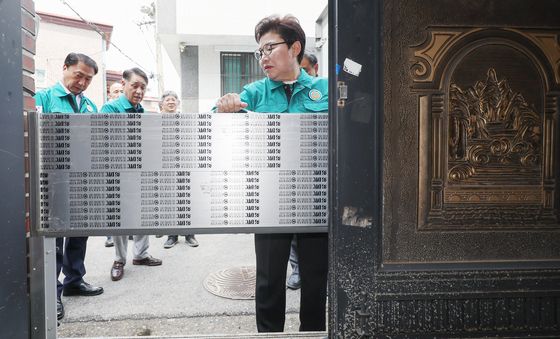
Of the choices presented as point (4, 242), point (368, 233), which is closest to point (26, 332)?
point (4, 242)

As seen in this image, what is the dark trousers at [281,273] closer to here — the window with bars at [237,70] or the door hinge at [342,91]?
the door hinge at [342,91]

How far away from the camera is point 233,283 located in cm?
359

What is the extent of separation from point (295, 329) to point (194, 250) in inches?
94.1

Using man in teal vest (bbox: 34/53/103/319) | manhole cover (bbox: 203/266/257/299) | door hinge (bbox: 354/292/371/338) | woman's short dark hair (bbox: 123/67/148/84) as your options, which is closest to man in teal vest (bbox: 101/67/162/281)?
woman's short dark hair (bbox: 123/67/148/84)

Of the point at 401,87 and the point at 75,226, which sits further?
the point at 75,226

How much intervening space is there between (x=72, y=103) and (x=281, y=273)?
245 centimetres

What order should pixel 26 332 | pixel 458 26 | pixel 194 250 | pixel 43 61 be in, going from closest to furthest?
pixel 458 26 → pixel 26 332 → pixel 194 250 → pixel 43 61

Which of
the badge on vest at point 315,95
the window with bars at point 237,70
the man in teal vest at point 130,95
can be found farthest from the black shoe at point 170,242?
the window with bars at point 237,70

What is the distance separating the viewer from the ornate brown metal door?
1.49 metres

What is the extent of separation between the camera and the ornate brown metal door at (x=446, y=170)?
58.7 inches

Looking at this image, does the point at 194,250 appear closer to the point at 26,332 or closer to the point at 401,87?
the point at 26,332

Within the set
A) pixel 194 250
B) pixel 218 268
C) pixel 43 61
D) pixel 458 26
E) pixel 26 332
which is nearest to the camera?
pixel 458 26

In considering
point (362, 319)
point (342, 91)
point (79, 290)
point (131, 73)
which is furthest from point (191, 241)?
point (342, 91)

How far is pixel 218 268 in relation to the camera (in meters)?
4.04
